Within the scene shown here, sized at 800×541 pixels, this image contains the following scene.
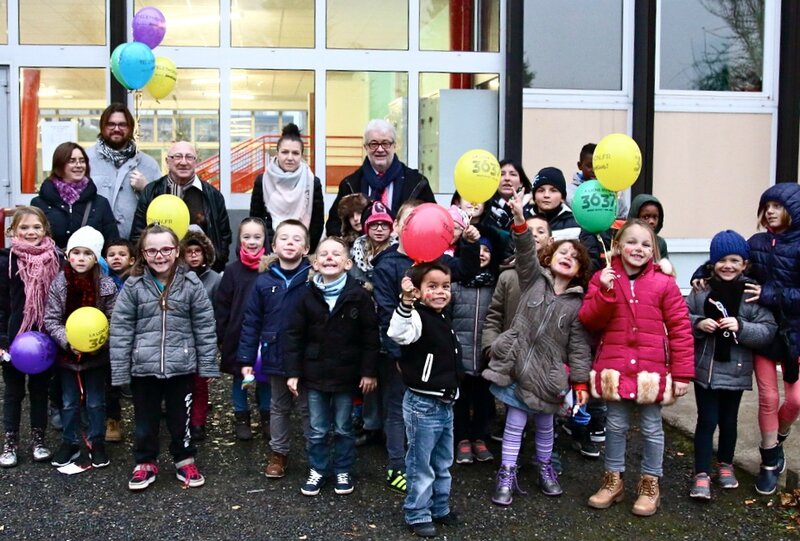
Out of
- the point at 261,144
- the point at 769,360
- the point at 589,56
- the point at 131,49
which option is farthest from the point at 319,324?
the point at 589,56

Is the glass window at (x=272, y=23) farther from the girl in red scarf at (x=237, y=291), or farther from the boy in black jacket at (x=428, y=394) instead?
the boy in black jacket at (x=428, y=394)

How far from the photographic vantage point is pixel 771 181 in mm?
9875

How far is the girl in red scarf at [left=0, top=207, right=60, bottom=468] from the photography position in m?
5.08

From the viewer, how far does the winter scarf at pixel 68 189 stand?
5.79 metres

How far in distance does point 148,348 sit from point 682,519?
120 inches

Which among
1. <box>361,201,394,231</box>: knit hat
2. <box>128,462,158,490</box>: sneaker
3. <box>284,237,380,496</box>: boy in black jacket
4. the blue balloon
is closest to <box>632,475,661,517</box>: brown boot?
<box>284,237,380,496</box>: boy in black jacket

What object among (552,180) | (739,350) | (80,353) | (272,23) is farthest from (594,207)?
(272,23)

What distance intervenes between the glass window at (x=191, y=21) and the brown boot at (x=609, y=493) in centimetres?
652

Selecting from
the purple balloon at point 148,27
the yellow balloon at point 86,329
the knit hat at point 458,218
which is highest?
the purple balloon at point 148,27

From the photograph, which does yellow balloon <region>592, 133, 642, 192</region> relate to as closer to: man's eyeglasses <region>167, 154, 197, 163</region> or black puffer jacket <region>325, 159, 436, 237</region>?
black puffer jacket <region>325, 159, 436, 237</region>

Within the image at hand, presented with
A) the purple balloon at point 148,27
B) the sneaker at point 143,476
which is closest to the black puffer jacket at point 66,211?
the sneaker at point 143,476

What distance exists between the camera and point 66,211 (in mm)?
5793

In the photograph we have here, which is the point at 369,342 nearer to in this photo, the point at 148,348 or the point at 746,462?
the point at 148,348

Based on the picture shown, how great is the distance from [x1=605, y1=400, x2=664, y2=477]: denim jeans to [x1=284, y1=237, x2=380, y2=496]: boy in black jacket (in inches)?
52.2
